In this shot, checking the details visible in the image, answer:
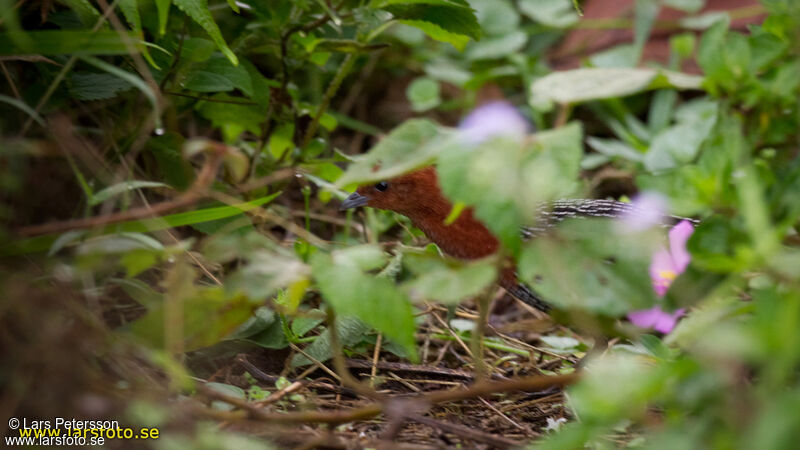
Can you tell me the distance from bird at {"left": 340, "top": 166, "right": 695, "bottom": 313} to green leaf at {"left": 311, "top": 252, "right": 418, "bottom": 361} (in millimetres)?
1319

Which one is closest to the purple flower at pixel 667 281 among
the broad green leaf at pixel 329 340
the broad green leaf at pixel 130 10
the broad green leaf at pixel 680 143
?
the broad green leaf at pixel 680 143

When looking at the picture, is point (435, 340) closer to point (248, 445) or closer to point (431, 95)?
point (248, 445)

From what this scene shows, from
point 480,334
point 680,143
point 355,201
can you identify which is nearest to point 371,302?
point 480,334

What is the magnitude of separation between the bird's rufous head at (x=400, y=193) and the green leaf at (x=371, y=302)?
1.52 meters

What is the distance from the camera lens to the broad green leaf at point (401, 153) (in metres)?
1.68

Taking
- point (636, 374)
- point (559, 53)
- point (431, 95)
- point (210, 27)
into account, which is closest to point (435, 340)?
point (210, 27)

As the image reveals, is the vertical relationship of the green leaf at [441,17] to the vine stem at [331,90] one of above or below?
above

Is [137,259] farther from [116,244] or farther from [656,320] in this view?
[656,320]

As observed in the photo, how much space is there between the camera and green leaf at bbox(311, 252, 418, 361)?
5.48 feet

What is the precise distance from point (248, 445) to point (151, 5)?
1541 mm

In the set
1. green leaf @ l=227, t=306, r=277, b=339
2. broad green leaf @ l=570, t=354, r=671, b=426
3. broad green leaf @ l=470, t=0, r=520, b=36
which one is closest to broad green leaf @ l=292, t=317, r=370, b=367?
green leaf @ l=227, t=306, r=277, b=339

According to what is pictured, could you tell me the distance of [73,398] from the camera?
5.05 feet

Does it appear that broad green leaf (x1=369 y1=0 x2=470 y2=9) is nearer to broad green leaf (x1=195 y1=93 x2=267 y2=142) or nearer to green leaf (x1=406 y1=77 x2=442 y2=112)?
broad green leaf (x1=195 y1=93 x2=267 y2=142)

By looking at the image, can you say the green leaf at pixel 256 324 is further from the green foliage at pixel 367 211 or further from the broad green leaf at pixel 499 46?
the broad green leaf at pixel 499 46
